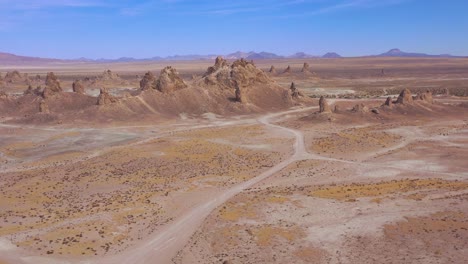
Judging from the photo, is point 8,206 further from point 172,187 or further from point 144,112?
point 144,112

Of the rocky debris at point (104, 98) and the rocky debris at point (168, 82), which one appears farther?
the rocky debris at point (168, 82)

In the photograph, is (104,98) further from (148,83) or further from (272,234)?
(272,234)

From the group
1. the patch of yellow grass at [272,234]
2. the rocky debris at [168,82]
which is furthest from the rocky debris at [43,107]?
the patch of yellow grass at [272,234]

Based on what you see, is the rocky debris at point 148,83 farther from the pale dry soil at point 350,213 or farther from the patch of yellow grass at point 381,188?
the patch of yellow grass at point 381,188

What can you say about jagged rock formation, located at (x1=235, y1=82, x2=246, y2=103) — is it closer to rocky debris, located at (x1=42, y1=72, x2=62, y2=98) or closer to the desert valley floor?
the desert valley floor

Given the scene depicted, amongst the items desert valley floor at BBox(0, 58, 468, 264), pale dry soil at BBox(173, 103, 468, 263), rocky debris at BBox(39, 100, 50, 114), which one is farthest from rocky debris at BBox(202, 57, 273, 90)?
pale dry soil at BBox(173, 103, 468, 263)

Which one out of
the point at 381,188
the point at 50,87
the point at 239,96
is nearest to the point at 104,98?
the point at 50,87
